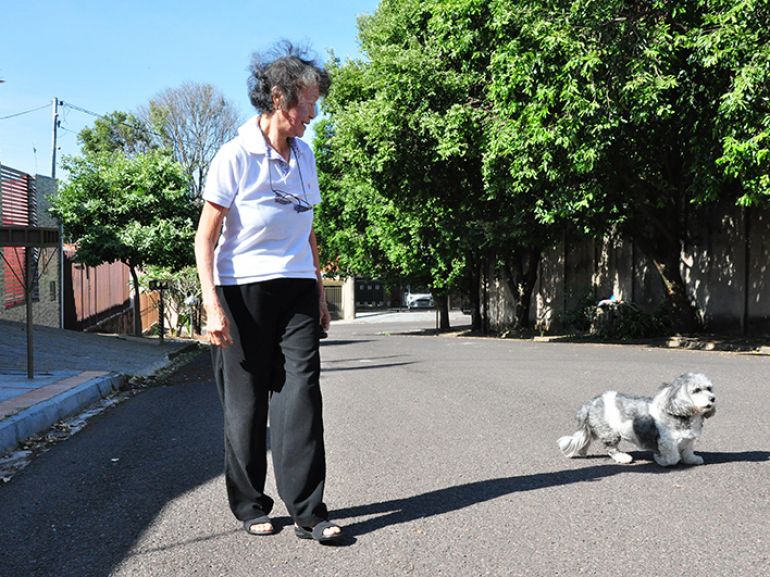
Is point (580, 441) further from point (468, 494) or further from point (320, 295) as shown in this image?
point (320, 295)

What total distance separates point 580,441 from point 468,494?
111 centimetres

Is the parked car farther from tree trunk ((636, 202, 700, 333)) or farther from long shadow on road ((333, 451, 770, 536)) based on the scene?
long shadow on road ((333, 451, 770, 536))

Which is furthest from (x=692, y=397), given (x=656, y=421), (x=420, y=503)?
(x=420, y=503)

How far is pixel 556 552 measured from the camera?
326 centimetres

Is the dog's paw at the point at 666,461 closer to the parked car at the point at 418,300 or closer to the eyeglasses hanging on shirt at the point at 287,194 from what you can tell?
the eyeglasses hanging on shirt at the point at 287,194

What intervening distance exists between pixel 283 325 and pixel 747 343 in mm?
14841

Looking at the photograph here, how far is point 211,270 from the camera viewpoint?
3.49 m

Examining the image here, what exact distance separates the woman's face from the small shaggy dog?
98.4 inches

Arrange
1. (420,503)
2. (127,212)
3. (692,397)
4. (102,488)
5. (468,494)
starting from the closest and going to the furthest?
1. (420,503)
2. (468,494)
3. (692,397)
4. (102,488)
5. (127,212)

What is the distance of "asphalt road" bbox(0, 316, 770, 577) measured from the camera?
320 centimetres

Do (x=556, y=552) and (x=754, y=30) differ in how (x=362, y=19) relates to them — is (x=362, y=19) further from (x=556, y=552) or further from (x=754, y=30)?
(x=556, y=552)

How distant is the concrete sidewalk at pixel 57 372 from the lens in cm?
653

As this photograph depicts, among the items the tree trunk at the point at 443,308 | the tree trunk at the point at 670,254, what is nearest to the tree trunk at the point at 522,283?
the tree trunk at the point at 443,308

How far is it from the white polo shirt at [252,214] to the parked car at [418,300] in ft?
178
